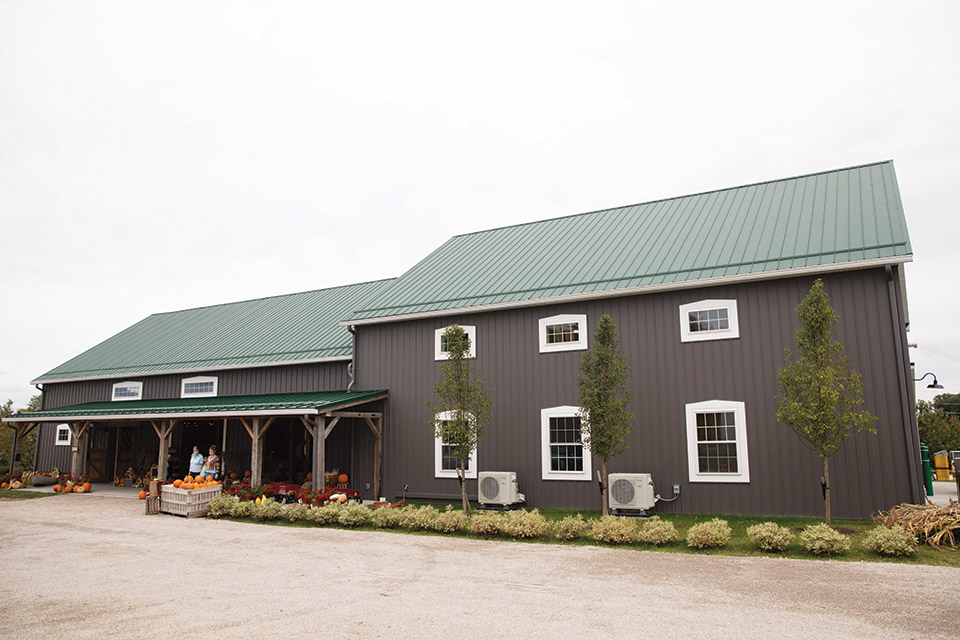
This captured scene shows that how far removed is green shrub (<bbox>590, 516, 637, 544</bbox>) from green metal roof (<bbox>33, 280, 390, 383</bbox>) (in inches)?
442

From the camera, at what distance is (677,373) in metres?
14.9

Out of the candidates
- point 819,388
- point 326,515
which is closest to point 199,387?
point 326,515

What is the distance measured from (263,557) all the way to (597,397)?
266 inches

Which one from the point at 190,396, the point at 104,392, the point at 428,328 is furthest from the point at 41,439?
the point at 428,328

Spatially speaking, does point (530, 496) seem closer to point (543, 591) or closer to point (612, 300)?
point (612, 300)

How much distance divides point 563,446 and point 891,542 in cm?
747

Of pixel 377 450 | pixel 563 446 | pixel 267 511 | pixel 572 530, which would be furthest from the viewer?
pixel 377 450

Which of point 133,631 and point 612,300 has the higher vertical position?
point 612,300

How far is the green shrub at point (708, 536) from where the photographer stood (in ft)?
34.7

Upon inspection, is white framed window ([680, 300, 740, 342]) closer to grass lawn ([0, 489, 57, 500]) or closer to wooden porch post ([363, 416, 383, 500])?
wooden porch post ([363, 416, 383, 500])

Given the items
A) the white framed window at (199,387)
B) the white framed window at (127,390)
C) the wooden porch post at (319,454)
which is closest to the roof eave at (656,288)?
the wooden porch post at (319,454)

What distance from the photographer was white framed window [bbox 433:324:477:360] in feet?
58.0

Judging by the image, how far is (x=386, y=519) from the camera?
44.6 ft

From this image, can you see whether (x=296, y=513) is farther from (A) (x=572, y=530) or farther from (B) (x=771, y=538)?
Result: (B) (x=771, y=538)
